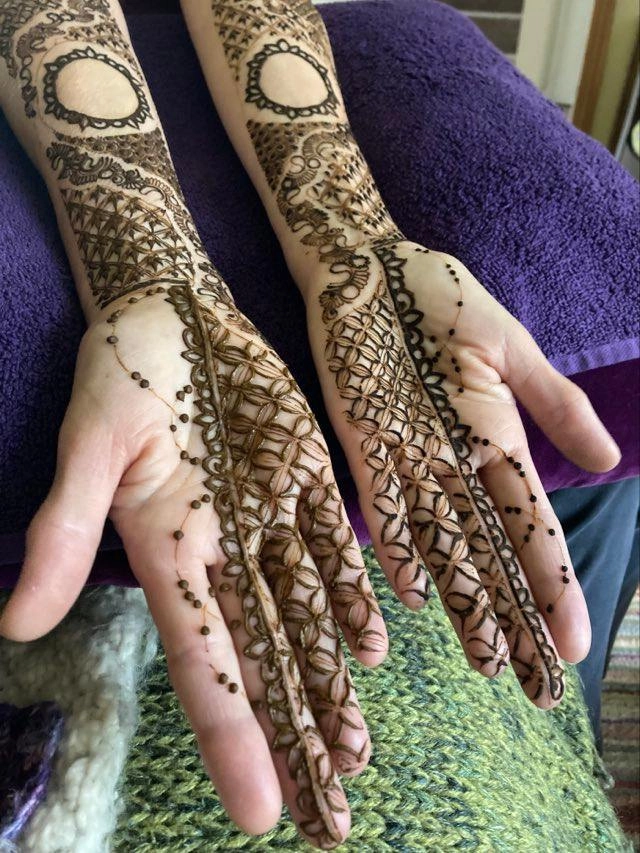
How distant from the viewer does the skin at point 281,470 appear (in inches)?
17.2

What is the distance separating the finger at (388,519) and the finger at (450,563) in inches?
0.4

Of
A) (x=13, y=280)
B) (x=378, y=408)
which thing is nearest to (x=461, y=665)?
(x=378, y=408)

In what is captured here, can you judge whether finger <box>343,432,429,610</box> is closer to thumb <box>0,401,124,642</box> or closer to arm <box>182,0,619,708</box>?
arm <box>182,0,619,708</box>

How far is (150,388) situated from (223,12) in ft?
1.62

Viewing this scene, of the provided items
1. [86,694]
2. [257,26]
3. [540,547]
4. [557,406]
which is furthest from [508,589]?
[257,26]

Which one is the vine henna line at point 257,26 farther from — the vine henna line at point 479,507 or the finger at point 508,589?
the finger at point 508,589

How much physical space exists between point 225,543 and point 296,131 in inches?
17.3

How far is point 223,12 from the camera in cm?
79

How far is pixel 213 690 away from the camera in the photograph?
1.41 ft

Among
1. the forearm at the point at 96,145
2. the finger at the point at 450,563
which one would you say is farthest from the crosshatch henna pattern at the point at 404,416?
the forearm at the point at 96,145

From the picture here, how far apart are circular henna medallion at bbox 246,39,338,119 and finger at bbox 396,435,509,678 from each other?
1.27 ft

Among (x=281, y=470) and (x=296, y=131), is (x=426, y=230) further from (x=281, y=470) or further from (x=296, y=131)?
(x=281, y=470)

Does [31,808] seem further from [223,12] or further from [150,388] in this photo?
[223,12]

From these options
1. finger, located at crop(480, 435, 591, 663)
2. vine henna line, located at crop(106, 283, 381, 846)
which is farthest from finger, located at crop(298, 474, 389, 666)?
finger, located at crop(480, 435, 591, 663)
